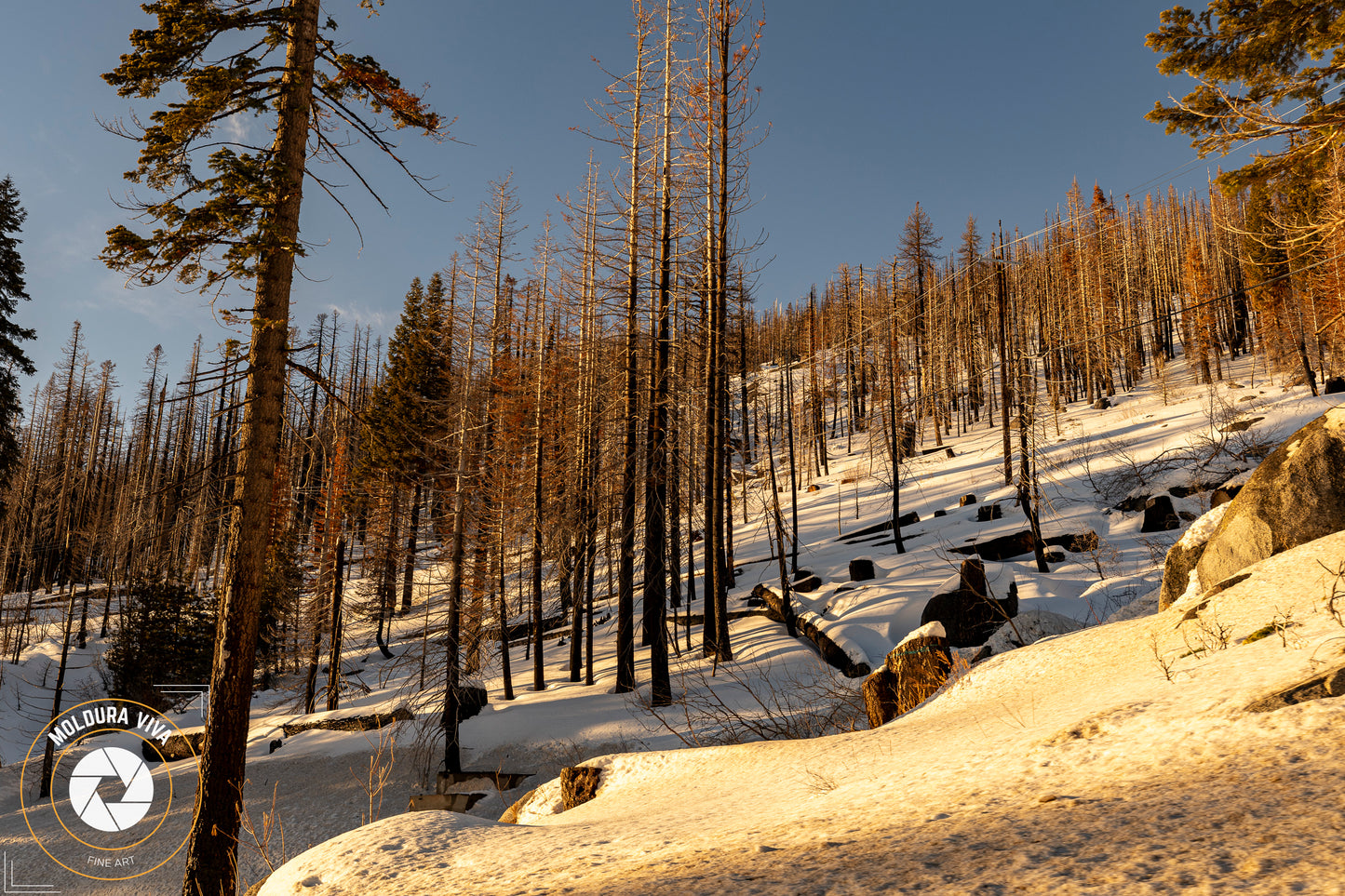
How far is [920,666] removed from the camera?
664 centimetres

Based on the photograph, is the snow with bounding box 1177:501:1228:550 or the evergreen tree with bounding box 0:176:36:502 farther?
the evergreen tree with bounding box 0:176:36:502

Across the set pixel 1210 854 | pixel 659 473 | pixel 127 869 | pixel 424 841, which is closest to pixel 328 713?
pixel 127 869

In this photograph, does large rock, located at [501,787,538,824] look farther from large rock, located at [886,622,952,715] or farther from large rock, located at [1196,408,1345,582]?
large rock, located at [1196,408,1345,582]

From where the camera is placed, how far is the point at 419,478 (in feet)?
92.2

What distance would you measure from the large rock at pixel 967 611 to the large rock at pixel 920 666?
5393mm

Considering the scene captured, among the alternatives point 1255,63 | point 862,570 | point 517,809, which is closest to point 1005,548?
point 862,570

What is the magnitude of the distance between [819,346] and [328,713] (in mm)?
63556

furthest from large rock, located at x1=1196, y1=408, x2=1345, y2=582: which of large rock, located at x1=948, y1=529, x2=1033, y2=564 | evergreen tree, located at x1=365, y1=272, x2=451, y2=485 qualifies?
evergreen tree, located at x1=365, y1=272, x2=451, y2=485

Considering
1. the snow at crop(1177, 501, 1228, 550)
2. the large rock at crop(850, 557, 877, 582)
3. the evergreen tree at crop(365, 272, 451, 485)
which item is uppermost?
the evergreen tree at crop(365, 272, 451, 485)

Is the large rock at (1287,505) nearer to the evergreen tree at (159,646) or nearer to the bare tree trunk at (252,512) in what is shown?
the bare tree trunk at (252,512)

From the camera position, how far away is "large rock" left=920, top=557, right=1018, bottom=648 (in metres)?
12.2

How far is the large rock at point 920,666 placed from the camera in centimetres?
650

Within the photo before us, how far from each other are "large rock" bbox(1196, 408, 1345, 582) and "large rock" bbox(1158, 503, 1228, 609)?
0.41 metres

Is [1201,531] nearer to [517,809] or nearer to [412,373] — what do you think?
[517,809]
